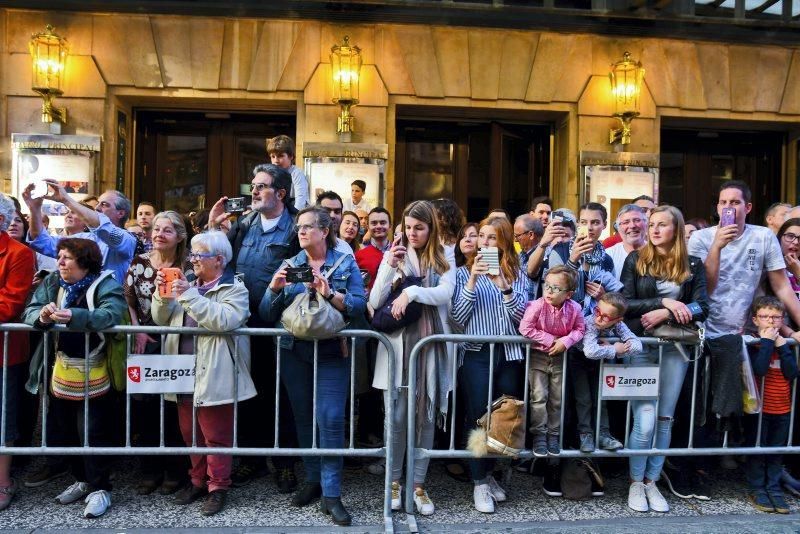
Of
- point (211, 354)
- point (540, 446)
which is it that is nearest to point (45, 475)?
point (211, 354)

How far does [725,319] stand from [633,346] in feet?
3.14

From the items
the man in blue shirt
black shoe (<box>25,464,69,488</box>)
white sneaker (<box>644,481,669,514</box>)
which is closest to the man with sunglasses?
the man in blue shirt

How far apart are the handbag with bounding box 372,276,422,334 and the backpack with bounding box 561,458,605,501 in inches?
66.9

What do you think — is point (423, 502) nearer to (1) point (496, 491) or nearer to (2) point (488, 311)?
(1) point (496, 491)

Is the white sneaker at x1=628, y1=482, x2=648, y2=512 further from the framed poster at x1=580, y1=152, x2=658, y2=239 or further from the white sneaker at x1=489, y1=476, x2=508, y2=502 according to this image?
the framed poster at x1=580, y1=152, x2=658, y2=239

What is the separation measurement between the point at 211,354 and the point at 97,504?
126 centimetres

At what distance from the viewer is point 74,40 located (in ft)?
30.9

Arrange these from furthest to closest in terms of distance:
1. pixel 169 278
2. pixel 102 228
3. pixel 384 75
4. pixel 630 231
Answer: pixel 384 75 < pixel 630 231 < pixel 102 228 < pixel 169 278

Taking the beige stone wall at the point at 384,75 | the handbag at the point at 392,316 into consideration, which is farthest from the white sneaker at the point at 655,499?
the beige stone wall at the point at 384,75

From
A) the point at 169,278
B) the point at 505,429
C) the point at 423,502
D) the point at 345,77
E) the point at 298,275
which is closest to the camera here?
the point at 298,275

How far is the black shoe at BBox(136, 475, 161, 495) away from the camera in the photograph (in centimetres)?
463

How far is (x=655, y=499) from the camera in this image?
461 centimetres

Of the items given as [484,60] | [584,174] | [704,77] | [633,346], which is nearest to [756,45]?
[704,77]

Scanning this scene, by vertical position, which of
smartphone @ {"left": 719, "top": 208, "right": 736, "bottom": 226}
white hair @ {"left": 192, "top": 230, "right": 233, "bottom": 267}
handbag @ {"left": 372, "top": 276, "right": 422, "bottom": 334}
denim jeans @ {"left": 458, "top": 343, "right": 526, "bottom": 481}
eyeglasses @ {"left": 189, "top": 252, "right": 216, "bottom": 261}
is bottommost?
denim jeans @ {"left": 458, "top": 343, "right": 526, "bottom": 481}
